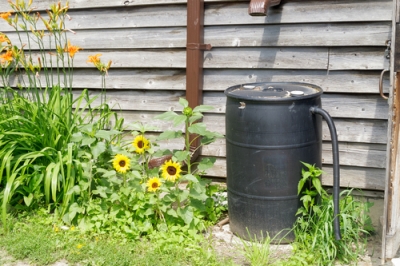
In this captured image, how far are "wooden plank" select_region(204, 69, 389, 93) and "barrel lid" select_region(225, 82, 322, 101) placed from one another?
412 millimetres

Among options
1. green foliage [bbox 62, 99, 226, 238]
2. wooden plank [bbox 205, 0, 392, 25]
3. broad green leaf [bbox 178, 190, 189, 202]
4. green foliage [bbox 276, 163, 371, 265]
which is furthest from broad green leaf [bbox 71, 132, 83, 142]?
green foliage [bbox 276, 163, 371, 265]

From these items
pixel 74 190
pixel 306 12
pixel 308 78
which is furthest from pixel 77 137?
pixel 306 12

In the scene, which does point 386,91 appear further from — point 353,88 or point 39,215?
point 39,215

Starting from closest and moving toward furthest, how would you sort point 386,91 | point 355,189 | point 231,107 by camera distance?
point 231,107, point 386,91, point 355,189

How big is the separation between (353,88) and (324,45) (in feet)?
1.30

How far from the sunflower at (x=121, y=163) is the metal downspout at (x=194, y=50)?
967mm

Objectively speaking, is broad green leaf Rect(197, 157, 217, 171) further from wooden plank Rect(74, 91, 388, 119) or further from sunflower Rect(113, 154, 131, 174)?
wooden plank Rect(74, 91, 388, 119)

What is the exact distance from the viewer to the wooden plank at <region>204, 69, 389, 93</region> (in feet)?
13.8

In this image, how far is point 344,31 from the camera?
13.8ft

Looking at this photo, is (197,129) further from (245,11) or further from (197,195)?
(245,11)

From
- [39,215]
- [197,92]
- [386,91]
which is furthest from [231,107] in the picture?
[39,215]

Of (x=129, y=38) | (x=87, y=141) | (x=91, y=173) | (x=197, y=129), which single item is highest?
(x=129, y=38)

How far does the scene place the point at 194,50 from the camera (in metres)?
4.54

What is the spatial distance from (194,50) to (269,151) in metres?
1.32
